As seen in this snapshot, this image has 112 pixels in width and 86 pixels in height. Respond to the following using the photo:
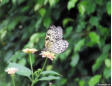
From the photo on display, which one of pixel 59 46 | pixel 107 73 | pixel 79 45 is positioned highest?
pixel 79 45

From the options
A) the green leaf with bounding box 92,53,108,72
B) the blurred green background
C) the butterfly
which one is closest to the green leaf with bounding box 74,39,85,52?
the blurred green background

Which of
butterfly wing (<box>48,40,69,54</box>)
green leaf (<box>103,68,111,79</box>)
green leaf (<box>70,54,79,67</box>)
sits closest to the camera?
butterfly wing (<box>48,40,69,54</box>)

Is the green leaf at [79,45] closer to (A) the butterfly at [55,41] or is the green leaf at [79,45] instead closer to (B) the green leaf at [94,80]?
(B) the green leaf at [94,80]

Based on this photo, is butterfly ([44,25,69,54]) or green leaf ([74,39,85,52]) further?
green leaf ([74,39,85,52])

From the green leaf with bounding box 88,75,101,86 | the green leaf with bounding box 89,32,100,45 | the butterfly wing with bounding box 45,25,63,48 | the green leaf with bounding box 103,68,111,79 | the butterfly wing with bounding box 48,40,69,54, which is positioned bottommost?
the butterfly wing with bounding box 48,40,69,54

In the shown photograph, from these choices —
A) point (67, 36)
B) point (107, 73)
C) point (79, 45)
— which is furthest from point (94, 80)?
point (67, 36)

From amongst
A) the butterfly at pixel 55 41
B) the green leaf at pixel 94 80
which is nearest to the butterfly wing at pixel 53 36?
the butterfly at pixel 55 41

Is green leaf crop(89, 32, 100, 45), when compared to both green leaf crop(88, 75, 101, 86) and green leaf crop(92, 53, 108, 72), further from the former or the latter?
green leaf crop(88, 75, 101, 86)

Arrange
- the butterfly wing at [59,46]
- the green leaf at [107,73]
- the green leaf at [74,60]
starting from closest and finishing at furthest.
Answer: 1. the butterfly wing at [59,46]
2. the green leaf at [107,73]
3. the green leaf at [74,60]

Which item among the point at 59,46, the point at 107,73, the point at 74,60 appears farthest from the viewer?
the point at 74,60

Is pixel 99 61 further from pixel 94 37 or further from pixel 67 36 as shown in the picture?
pixel 67 36
